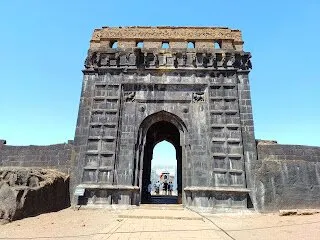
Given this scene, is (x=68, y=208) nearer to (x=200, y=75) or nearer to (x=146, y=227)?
(x=146, y=227)

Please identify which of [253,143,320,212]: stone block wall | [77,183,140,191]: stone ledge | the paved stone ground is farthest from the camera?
[77,183,140,191]: stone ledge

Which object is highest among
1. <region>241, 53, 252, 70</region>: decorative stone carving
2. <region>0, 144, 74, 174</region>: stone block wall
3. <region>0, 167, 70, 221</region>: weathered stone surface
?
<region>241, 53, 252, 70</region>: decorative stone carving

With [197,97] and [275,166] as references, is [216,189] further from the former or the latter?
[197,97]

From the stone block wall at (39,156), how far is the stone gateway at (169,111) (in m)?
0.64

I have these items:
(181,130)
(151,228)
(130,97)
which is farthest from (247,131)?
(151,228)

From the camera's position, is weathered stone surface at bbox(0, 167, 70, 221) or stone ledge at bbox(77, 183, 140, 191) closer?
weathered stone surface at bbox(0, 167, 70, 221)

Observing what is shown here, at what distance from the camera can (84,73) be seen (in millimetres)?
14680

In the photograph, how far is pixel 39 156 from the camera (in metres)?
13.1

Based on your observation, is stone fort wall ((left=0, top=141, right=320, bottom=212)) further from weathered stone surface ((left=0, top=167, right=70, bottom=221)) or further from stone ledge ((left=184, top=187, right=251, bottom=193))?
weathered stone surface ((left=0, top=167, right=70, bottom=221))

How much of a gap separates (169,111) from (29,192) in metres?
7.61

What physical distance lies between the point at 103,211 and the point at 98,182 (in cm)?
150

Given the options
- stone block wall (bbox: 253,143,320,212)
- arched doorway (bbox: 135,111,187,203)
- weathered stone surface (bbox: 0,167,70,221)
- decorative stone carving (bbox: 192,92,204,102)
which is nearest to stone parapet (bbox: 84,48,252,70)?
decorative stone carving (bbox: 192,92,204,102)

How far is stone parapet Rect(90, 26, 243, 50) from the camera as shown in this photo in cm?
1543

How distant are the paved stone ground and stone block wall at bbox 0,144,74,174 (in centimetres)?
325
